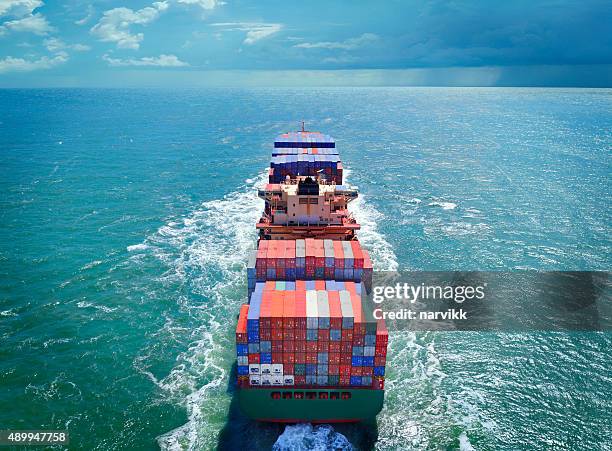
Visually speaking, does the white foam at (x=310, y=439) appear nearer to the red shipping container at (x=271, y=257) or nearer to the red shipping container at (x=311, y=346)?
the red shipping container at (x=311, y=346)

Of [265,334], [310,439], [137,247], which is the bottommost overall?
[310,439]

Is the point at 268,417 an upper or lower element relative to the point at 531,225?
lower

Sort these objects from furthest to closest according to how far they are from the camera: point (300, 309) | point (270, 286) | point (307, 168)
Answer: point (307, 168) < point (270, 286) < point (300, 309)

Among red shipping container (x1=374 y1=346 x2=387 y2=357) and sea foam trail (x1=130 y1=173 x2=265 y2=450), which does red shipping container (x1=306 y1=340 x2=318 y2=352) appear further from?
sea foam trail (x1=130 y1=173 x2=265 y2=450)

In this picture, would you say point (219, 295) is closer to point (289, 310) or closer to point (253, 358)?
point (253, 358)

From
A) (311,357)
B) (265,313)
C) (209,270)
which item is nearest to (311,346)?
(311,357)

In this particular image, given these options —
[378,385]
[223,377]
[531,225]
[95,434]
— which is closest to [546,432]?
[378,385]

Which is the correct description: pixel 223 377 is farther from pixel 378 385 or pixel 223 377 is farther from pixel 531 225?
pixel 531 225
